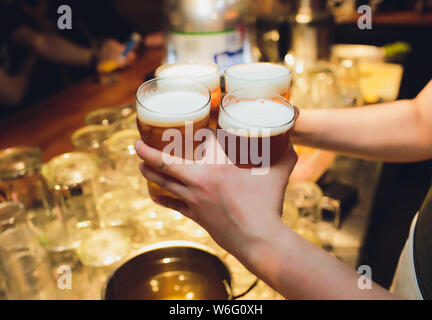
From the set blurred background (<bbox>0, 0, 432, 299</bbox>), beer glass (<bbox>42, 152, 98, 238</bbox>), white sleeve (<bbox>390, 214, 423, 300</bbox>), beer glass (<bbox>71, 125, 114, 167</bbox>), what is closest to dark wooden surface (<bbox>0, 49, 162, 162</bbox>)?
blurred background (<bbox>0, 0, 432, 299</bbox>)

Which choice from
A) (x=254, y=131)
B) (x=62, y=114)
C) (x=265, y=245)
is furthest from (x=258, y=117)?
(x=62, y=114)

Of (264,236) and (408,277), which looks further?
(408,277)

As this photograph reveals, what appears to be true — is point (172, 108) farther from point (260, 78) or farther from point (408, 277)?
point (408, 277)

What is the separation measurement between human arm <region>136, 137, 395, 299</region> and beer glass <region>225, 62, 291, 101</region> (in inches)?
13.5

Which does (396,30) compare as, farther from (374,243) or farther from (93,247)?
(93,247)

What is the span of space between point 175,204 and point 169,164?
15 cm

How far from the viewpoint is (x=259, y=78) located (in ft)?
3.18

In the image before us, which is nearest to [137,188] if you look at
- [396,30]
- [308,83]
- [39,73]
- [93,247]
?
[93,247]

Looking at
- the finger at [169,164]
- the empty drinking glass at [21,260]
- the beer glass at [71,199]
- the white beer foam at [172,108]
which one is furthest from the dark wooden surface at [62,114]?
the finger at [169,164]

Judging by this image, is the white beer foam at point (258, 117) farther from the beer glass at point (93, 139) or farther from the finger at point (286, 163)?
the beer glass at point (93, 139)

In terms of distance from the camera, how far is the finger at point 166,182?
2.41 ft

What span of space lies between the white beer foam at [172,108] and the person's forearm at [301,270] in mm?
312

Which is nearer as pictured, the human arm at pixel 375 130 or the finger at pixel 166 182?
the finger at pixel 166 182

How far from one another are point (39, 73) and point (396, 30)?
4.01 meters
